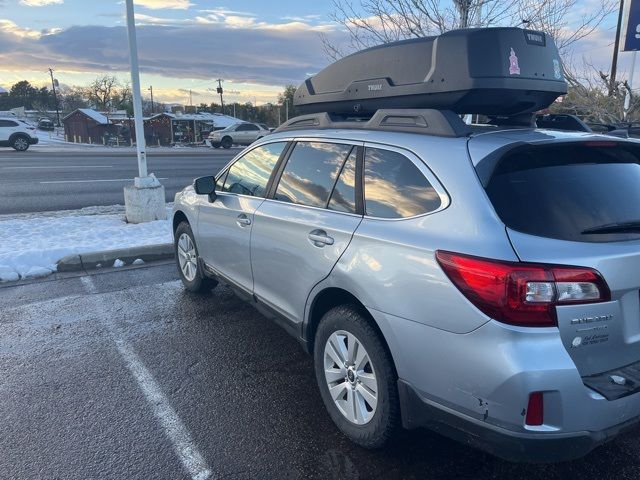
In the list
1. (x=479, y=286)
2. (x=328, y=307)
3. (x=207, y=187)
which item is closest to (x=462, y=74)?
(x=479, y=286)

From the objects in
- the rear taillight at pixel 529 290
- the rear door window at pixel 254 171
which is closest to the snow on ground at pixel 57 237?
the rear door window at pixel 254 171

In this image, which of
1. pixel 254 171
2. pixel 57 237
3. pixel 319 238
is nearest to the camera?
pixel 319 238

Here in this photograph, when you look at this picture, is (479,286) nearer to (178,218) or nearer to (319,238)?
(319,238)

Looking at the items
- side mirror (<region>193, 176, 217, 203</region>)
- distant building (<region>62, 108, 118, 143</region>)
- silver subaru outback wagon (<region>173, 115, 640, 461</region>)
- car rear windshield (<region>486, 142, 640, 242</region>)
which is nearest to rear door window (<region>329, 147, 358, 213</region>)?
silver subaru outback wagon (<region>173, 115, 640, 461</region>)

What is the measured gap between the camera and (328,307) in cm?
312

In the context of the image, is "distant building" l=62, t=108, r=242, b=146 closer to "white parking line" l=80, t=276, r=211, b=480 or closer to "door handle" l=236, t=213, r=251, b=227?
"door handle" l=236, t=213, r=251, b=227

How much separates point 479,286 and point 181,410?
2083 mm

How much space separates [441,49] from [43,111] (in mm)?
109080

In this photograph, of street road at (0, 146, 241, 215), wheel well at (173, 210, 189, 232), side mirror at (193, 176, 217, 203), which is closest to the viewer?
side mirror at (193, 176, 217, 203)

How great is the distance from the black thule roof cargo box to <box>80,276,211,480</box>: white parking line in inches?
93.4

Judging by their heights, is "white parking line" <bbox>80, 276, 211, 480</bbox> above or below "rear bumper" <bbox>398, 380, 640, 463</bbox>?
below

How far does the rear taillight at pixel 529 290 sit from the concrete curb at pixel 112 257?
5361mm

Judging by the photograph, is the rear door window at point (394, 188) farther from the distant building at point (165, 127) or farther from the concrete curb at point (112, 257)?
the distant building at point (165, 127)

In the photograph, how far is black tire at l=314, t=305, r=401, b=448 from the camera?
2580mm
